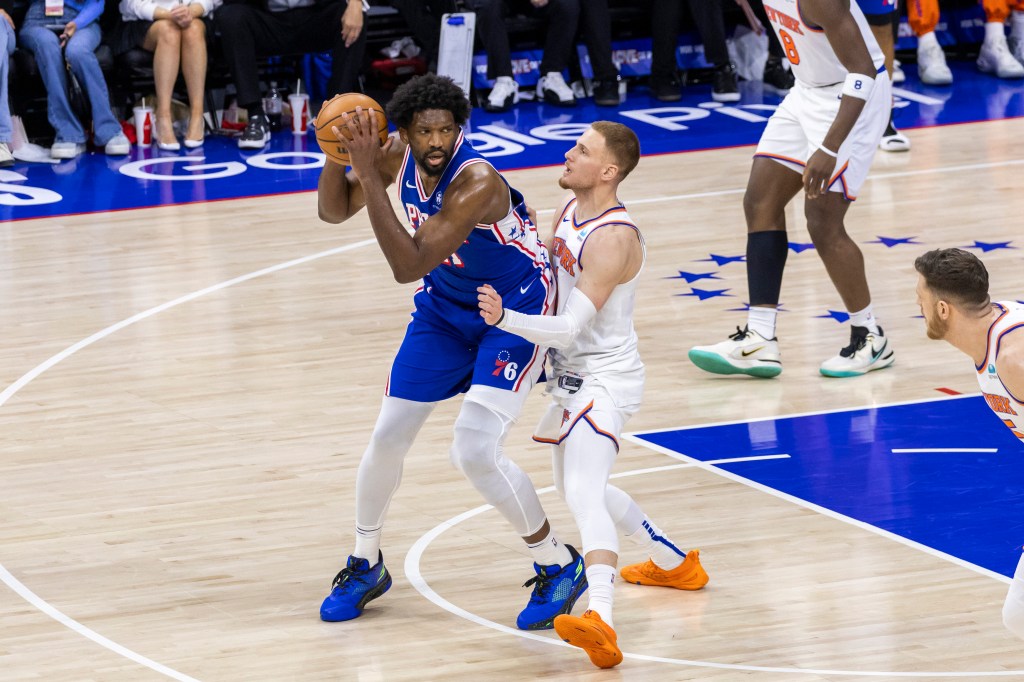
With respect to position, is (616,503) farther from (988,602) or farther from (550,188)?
(550,188)

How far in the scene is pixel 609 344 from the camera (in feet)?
16.8

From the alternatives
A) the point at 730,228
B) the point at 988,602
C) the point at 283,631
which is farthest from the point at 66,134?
the point at 988,602

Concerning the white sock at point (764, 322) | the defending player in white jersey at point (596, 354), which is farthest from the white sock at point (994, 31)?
the defending player in white jersey at point (596, 354)

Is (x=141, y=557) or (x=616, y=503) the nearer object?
(x=616, y=503)

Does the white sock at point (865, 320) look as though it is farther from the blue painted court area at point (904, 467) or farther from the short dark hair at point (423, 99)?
the short dark hair at point (423, 99)

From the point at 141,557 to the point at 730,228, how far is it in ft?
17.4

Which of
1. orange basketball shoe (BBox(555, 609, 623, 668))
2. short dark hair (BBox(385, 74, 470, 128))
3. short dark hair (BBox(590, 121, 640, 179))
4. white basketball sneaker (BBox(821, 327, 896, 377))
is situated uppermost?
short dark hair (BBox(385, 74, 470, 128))

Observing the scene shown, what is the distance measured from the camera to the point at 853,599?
17.0ft

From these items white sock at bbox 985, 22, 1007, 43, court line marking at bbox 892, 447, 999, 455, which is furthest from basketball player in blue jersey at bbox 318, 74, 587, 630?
white sock at bbox 985, 22, 1007, 43

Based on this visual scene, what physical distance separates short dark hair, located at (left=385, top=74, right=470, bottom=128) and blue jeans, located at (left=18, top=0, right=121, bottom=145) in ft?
26.5

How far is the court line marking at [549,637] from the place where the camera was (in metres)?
4.63

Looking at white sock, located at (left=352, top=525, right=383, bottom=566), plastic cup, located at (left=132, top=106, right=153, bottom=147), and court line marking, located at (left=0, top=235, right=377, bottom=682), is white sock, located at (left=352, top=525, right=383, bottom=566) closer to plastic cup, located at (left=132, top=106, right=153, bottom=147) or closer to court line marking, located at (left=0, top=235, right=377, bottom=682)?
court line marking, located at (left=0, top=235, right=377, bottom=682)

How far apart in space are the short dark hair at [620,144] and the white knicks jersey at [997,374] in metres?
1.38

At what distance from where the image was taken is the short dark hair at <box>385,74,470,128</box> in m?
4.80
